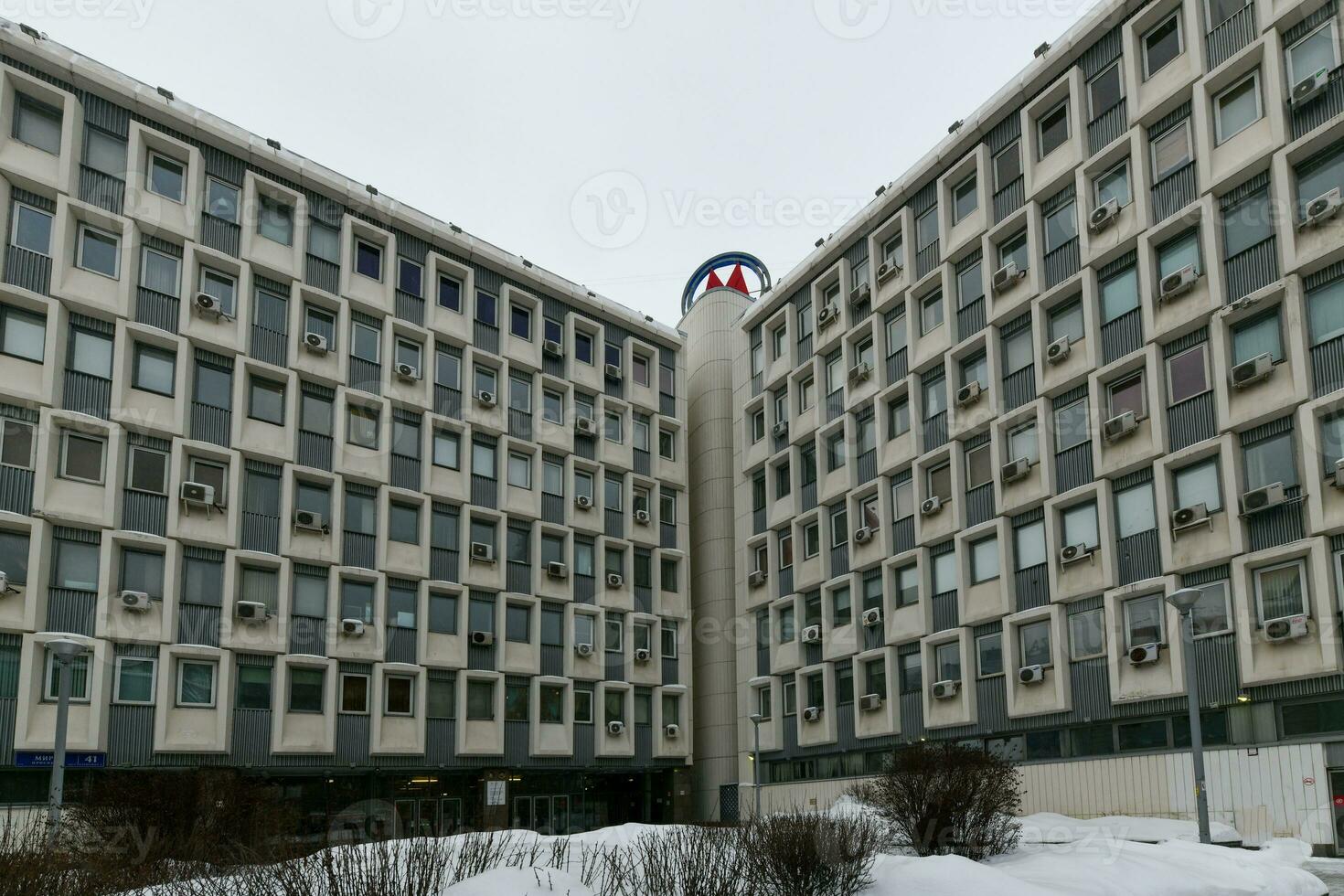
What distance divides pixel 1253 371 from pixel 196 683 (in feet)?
87.8

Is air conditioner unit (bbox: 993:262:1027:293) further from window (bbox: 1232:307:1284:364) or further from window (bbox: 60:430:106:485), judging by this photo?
window (bbox: 60:430:106:485)

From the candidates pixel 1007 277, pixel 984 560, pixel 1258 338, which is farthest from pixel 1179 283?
pixel 984 560

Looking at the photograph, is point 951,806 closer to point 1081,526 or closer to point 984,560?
point 1081,526

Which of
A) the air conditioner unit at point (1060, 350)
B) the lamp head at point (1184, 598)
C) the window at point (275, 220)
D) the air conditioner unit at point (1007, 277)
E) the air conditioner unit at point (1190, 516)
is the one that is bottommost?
the lamp head at point (1184, 598)

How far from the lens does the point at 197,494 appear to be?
3297cm

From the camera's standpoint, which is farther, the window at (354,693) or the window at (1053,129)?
the window at (354,693)

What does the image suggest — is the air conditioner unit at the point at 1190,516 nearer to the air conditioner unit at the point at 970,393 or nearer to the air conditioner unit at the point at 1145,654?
the air conditioner unit at the point at 1145,654

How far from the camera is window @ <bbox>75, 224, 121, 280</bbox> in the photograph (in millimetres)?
32469

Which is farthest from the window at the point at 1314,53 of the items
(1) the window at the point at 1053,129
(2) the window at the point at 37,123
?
(2) the window at the point at 37,123

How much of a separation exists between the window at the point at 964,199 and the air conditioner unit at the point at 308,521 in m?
20.7

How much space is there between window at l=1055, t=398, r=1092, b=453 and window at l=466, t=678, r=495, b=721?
63.4 feet

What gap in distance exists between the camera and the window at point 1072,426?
3092cm

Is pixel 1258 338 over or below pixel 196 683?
over

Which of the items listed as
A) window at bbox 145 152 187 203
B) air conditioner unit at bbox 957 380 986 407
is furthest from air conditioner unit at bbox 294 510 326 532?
air conditioner unit at bbox 957 380 986 407
